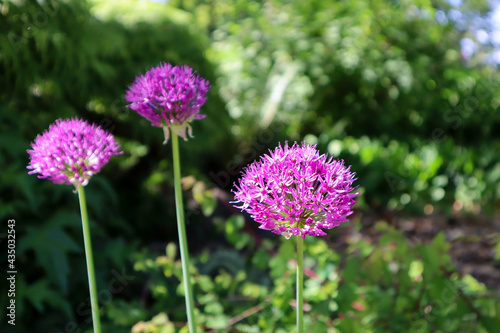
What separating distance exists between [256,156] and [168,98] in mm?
3092

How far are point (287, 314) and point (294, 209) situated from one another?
1.09 metres

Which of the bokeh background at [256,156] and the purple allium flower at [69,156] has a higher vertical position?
the bokeh background at [256,156]

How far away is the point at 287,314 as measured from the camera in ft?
5.52

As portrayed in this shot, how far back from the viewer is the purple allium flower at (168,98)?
0.90 m

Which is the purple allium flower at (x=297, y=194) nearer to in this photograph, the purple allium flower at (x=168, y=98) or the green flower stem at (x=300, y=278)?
the green flower stem at (x=300, y=278)

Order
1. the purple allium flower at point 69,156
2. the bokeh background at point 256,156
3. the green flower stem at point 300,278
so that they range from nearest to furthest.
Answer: the green flower stem at point 300,278, the purple allium flower at point 69,156, the bokeh background at point 256,156

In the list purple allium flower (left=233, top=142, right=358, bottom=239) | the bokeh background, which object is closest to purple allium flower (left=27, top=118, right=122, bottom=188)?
purple allium flower (left=233, top=142, right=358, bottom=239)

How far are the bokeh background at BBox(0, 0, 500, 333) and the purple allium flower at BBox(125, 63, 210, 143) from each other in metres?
0.83

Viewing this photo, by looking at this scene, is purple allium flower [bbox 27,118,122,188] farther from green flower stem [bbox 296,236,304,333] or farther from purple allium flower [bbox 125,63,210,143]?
green flower stem [bbox 296,236,304,333]

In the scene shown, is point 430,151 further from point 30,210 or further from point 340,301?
point 30,210

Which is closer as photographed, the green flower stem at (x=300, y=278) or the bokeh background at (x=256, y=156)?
the green flower stem at (x=300, y=278)

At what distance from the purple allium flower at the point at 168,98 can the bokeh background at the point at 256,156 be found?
0.83 metres

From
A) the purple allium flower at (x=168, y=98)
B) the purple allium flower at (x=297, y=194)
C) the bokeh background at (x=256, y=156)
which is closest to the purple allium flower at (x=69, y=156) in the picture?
the purple allium flower at (x=168, y=98)

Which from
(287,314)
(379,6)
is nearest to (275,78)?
(379,6)
